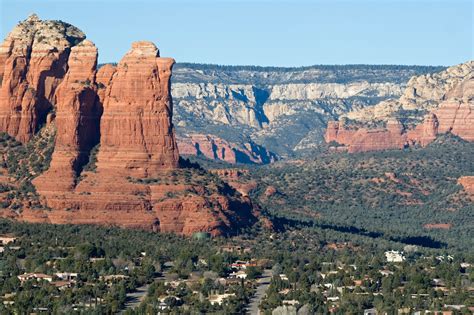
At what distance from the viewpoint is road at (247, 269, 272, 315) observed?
168275 mm

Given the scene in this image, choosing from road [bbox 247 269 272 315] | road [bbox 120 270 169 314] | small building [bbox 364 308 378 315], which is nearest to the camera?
small building [bbox 364 308 378 315]

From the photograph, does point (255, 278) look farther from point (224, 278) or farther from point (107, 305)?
point (107, 305)

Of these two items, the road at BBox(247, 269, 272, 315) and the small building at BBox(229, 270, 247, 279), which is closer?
the road at BBox(247, 269, 272, 315)

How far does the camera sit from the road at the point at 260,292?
168 meters

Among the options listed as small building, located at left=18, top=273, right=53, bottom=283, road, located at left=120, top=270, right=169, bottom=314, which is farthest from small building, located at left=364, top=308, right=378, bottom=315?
small building, located at left=18, top=273, right=53, bottom=283

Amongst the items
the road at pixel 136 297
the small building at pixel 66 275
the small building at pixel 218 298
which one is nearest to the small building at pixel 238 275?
the road at pixel 136 297

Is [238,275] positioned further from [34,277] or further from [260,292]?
[34,277]

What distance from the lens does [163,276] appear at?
617ft

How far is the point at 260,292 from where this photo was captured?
590ft

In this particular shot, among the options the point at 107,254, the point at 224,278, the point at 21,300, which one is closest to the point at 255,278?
the point at 224,278

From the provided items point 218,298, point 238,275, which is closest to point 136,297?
point 218,298

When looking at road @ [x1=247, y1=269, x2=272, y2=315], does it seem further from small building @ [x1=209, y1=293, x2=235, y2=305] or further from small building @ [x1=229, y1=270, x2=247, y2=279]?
small building @ [x1=209, y1=293, x2=235, y2=305]

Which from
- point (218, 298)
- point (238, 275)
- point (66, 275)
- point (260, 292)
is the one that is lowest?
point (260, 292)

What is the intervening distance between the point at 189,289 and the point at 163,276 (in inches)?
436
